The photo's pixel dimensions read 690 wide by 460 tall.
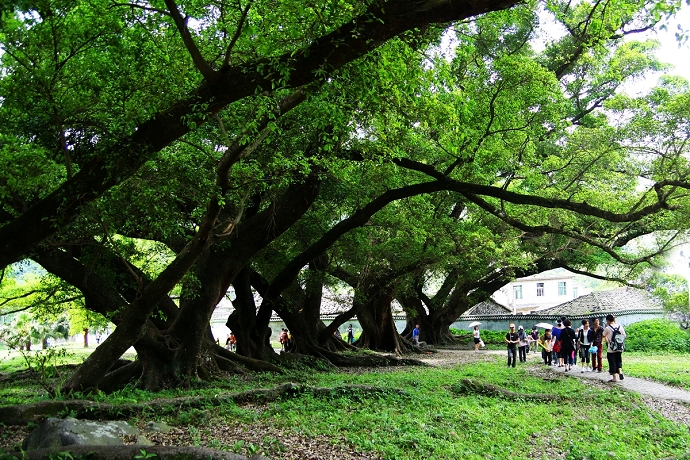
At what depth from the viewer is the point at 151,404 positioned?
26.2 ft

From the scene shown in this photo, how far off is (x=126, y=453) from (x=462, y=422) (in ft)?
15.7

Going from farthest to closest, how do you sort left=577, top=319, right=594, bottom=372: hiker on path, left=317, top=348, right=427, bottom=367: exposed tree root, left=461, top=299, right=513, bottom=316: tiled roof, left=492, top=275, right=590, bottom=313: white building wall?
left=492, top=275, right=590, bottom=313: white building wall
left=461, top=299, right=513, bottom=316: tiled roof
left=317, top=348, right=427, bottom=367: exposed tree root
left=577, top=319, right=594, bottom=372: hiker on path

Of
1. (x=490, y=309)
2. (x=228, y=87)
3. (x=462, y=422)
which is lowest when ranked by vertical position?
(x=462, y=422)

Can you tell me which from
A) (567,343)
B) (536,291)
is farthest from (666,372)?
(536,291)

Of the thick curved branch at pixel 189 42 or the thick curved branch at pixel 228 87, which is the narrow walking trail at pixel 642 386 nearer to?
the thick curved branch at pixel 228 87

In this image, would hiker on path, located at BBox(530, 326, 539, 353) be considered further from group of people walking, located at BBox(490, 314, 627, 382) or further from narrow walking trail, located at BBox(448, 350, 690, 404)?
narrow walking trail, located at BBox(448, 350, 690, 404)

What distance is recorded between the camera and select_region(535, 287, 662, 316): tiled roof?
31.0 meters

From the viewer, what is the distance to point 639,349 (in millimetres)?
25156

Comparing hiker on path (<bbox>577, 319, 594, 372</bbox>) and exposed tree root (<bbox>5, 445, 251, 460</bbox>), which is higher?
hiker on path (<bbox>577, 319, 594, 372</bbox>)

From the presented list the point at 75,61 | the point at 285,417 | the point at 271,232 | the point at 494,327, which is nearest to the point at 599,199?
the point at 271,232

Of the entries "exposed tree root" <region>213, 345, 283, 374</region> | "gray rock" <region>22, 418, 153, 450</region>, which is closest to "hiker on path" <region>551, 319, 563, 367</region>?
"exposed tree root" <region>213, 345, 283, 374</region>

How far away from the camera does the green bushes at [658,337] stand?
2403 cm

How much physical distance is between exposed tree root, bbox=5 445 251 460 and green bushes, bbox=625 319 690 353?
24038 millimetres

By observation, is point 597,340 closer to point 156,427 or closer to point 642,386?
A: point 642,386
